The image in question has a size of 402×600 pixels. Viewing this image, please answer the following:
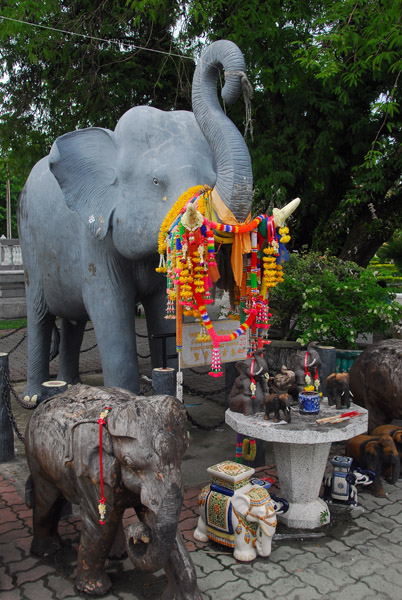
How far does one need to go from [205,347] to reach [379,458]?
167 centimetres

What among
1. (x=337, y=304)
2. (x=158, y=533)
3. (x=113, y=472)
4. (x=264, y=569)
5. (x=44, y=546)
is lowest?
(x=264, y=569)

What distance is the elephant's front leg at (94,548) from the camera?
2.80 meters

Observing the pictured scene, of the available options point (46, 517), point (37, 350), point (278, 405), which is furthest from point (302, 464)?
point (37, 350)

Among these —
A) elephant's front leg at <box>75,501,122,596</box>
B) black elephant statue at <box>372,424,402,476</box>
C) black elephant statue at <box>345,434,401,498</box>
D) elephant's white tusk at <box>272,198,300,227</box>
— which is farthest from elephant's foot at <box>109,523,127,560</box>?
elephant's white tusk at <box>272,198,300,227</box>

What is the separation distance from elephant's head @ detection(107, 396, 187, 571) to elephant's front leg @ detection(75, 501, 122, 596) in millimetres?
210

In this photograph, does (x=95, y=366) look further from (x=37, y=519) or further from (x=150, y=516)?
(x=150, y=516)

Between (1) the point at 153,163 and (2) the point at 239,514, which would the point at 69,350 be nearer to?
(1) the point at 153,163

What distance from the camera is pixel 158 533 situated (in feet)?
8.22

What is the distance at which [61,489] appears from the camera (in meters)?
3.02

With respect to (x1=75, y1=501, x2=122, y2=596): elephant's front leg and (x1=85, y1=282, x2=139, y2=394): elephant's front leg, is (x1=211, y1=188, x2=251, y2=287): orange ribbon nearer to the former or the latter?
(x1=85, y1=282, x2=139, y2=394): elephant's front leg

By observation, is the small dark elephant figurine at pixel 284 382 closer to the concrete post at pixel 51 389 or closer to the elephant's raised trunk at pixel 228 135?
the elephant's raised trunk at pixel 228 135

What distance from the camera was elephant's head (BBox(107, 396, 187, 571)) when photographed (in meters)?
2.53

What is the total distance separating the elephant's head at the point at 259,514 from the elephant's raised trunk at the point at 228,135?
6.72 feet

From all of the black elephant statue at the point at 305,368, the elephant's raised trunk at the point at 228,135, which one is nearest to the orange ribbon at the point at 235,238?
the elephant's raised trunk at the point at 228,135
